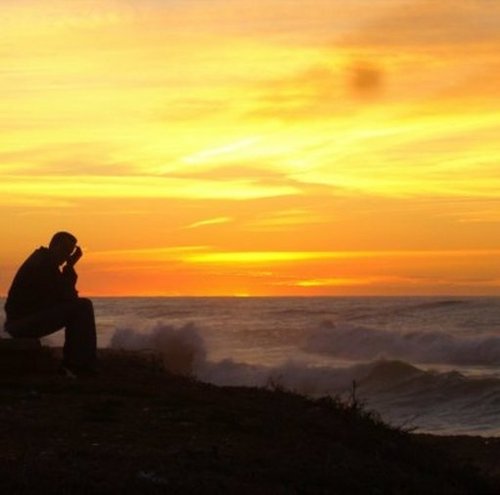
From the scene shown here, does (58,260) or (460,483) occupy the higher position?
(58,260)

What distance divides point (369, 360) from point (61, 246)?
26903 mm

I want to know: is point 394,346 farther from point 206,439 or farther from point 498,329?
point 206,439

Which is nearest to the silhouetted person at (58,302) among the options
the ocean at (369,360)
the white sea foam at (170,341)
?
the ocean at (369,360)

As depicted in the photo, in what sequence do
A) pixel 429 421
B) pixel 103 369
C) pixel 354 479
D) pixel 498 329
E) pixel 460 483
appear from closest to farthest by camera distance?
pixel 354 479, pixel 460 483, pixel 103 369, pixel 429 421, pixel 498 329

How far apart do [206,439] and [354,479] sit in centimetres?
132

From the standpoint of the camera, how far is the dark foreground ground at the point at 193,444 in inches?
237

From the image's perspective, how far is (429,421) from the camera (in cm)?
1828

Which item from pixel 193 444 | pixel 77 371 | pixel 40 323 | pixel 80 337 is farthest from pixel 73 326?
pixel 193 444

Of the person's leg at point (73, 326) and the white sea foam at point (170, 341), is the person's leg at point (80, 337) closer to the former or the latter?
the person's leg at point (73, 326)

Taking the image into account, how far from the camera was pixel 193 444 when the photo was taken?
718 centimetres

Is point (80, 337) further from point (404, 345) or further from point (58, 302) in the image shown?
point (404, 345)

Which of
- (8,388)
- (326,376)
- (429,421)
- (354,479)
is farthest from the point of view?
(326,376)

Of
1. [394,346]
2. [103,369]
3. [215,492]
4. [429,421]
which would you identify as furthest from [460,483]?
[394,346]

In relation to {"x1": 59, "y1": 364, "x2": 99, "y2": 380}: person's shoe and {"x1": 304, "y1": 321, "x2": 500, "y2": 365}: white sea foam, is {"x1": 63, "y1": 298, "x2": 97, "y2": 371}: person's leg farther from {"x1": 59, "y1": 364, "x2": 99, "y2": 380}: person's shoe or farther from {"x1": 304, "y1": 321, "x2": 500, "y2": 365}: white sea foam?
{"x1": 304, "y1": 321, "x2": 500, "y2": 365}: white sea foam
